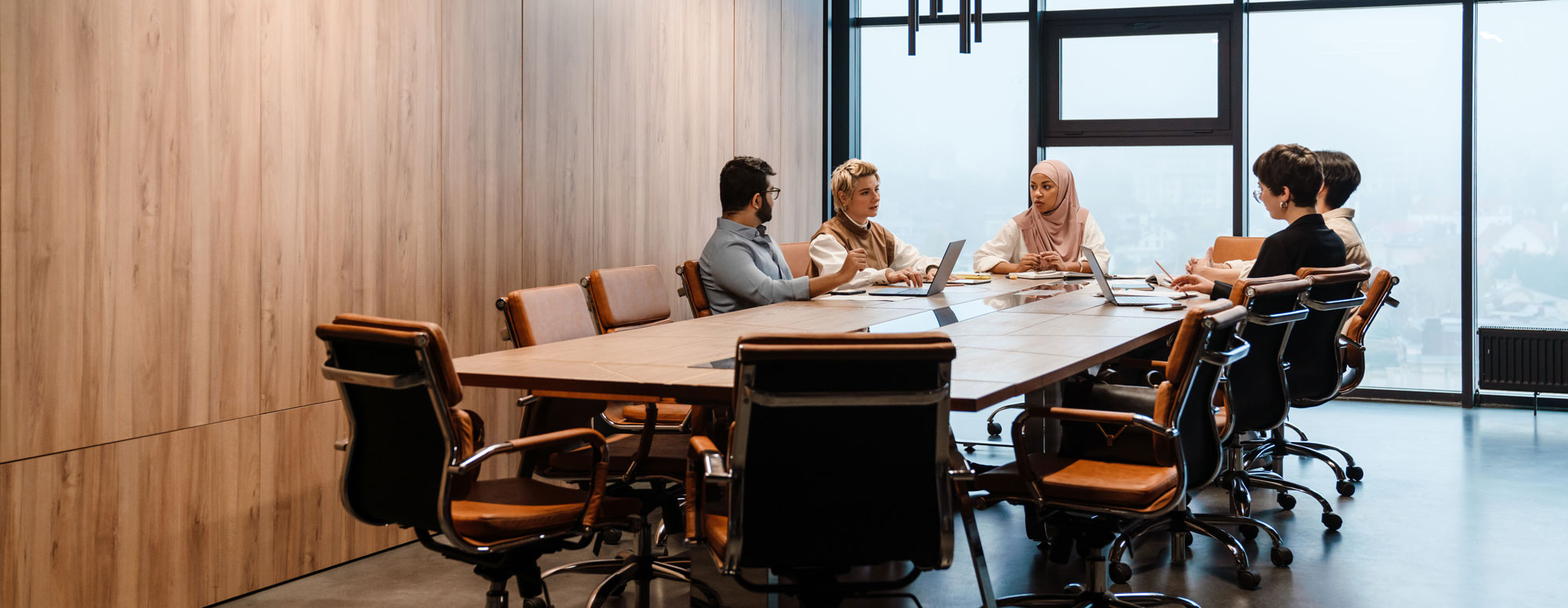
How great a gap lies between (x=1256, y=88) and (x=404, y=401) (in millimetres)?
6972

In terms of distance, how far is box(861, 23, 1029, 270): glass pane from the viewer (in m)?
8.57

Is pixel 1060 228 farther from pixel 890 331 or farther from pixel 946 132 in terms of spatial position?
pixel 890 331

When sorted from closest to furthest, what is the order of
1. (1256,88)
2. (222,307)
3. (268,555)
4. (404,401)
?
(404,401) → (222,307) → (268,555) → (1256,88)

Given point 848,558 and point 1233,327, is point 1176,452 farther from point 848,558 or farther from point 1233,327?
point 848,558

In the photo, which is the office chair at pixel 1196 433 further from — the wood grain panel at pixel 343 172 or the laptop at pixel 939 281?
the wood grain panel at pixel 343 172

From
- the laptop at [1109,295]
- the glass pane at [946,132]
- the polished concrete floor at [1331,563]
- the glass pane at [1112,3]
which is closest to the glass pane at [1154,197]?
the glass pane at [946,132]

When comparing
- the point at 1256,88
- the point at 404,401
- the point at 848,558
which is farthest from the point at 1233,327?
the point at 1256,88

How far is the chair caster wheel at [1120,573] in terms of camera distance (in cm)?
367

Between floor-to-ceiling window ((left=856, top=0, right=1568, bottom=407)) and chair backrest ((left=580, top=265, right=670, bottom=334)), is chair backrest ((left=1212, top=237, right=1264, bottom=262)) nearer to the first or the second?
floor-to-ceiling window ((left=856, top=0, right=1568, bottom=407))

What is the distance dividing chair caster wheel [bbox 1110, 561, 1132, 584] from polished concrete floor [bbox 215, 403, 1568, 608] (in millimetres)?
87

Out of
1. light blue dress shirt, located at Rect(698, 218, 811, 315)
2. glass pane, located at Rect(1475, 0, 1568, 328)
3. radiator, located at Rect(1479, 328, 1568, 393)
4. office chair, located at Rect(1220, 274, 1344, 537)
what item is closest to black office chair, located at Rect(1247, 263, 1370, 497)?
office chair, located at Rect(1220, 274, 1344, 537)

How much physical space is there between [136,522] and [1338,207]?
16.5 feet

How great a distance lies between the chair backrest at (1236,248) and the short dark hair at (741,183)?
2.83 metres

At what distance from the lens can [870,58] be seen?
8859mm
